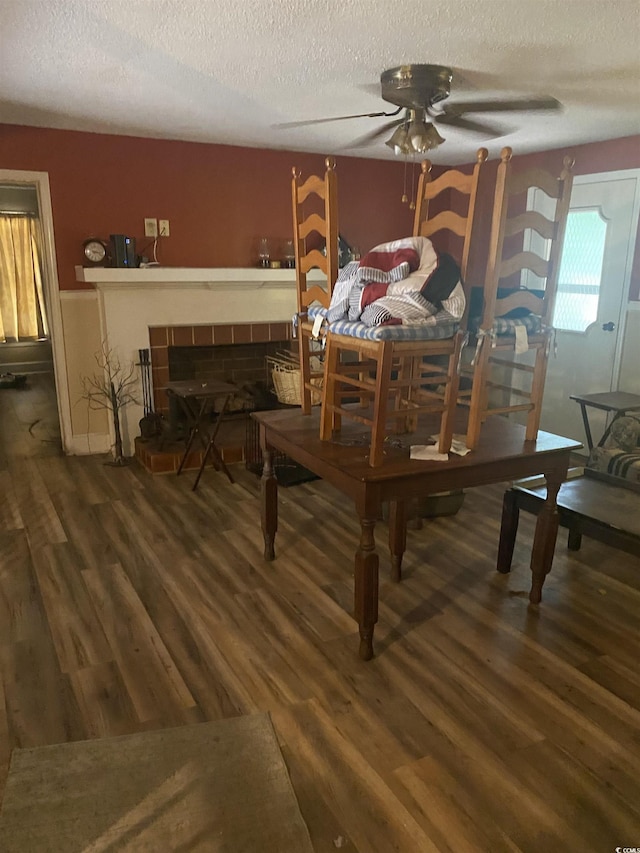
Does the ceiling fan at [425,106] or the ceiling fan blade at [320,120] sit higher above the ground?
the ceiling fan blade at [320,120]

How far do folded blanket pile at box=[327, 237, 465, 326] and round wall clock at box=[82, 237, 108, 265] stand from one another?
8.76ft

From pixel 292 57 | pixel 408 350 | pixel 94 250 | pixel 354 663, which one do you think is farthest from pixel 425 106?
pixel 354 663

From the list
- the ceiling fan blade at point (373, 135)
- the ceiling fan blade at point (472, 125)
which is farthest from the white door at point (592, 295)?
the ceiling fan blade at point (373, 135)

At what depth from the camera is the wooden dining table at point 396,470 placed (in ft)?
7.04

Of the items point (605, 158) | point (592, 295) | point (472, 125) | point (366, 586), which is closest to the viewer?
point (366, 586)

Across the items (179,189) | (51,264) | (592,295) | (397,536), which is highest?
(179,189)

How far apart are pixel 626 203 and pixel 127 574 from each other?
3931 mm

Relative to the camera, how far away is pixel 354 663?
7.53 ft

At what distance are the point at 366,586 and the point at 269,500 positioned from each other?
34.2 inches

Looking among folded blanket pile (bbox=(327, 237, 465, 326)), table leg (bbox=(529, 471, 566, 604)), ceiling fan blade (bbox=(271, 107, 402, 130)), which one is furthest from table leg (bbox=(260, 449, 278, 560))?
A: ceiling fan blade (bbox=(271, 107, 402, 130))

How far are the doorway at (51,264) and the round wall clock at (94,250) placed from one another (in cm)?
23

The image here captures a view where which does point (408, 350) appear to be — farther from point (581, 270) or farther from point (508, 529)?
point (581, 270)

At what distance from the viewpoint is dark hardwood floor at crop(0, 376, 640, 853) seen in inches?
67.6

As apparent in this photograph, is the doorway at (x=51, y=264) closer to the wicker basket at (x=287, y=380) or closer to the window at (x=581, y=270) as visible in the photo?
the wicker basket at (x=287, y=380)
